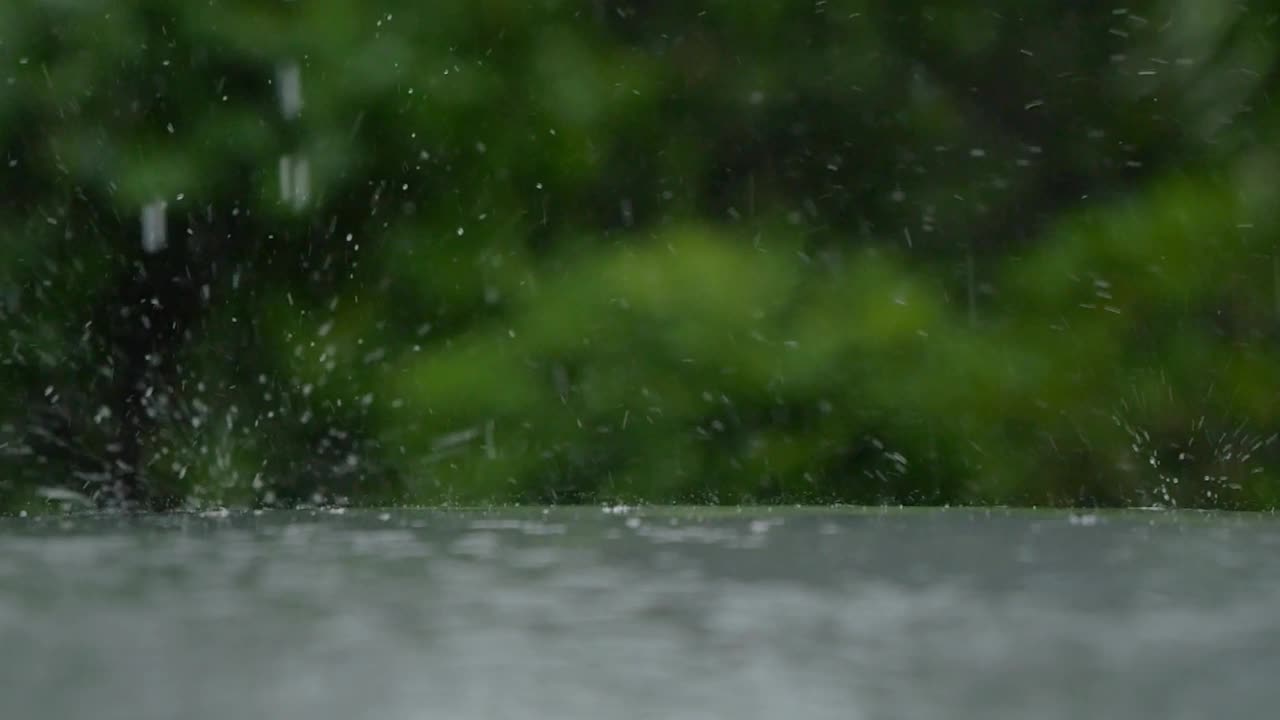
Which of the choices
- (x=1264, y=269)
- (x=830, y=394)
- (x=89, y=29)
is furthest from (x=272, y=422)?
(x=1264, y=269)

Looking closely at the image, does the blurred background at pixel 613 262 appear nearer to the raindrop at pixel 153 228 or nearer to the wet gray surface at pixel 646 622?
the raindrop at pixel 153 228

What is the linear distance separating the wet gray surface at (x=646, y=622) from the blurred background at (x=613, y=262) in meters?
3.65

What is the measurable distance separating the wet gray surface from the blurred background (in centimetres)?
365

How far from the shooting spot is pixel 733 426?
17.9 ft

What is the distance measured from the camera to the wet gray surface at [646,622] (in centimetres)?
89

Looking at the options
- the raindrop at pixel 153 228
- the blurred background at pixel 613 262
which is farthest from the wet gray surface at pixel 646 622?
the raindrop at pixel 153 228

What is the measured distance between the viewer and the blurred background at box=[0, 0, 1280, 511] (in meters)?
5.29

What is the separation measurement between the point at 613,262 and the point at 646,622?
4299mm

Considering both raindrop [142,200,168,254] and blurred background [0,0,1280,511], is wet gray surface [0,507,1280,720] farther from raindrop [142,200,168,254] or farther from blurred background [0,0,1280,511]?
raindrop [142,200,168,254]

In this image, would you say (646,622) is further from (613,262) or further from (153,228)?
(153,228)

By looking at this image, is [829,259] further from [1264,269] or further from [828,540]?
[828,540]

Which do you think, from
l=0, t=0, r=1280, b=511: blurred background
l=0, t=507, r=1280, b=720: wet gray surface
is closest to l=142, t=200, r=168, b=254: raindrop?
l=0, t=0, r=1280, b=511: blurred background

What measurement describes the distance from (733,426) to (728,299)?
1.40 feet

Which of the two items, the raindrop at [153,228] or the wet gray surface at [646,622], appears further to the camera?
the raindrop at [153,228]
